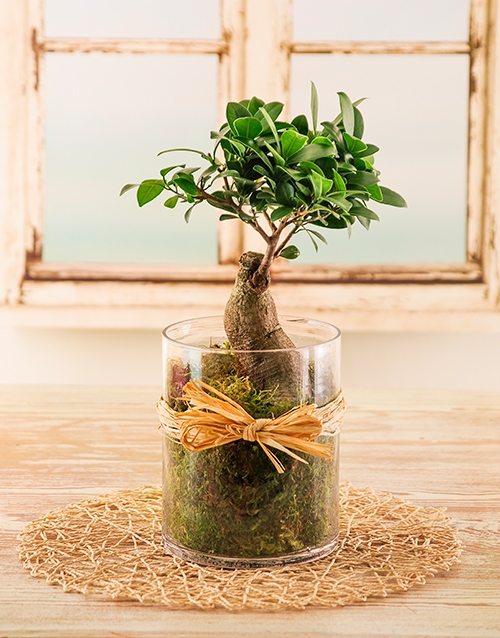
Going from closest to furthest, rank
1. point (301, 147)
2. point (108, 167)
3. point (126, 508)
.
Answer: point (301, 147) → point (126, 508) → point (108, 167)

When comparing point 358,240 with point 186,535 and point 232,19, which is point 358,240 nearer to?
point 232,19

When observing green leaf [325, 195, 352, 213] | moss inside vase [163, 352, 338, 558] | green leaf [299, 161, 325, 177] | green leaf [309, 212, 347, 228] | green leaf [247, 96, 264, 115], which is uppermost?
green leaf [247, 96, 264, 115]

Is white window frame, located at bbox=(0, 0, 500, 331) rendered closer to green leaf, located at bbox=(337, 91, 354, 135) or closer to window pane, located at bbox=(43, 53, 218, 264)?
window pane, located at bbox=(43, 53, 218, 264)

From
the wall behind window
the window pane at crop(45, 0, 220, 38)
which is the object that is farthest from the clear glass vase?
the window pane at crop(45, 0, 220, 38)

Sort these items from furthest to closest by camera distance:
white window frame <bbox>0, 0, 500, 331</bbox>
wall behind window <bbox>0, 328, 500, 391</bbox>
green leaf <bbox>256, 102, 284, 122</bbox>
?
wall behind window <bbox>0, 328, 500, 391</bbox>, white window frame <bbox>0, 0, 500, 331</bbox>, green leaf <bbox>256, 102, 284, 122</bbox>

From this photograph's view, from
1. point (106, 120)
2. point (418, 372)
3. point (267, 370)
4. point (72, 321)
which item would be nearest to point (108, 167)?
point (106, 120)

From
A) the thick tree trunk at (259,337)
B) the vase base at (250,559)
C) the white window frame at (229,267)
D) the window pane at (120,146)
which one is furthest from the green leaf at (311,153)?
the window pane at (120,146)

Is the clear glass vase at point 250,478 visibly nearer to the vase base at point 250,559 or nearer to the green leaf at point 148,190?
the vase base at point 250,559

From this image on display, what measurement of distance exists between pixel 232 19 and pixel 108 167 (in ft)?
1.62

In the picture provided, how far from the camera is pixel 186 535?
0.75 m

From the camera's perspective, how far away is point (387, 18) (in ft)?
6.97

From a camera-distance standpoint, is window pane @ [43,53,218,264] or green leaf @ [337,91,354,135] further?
window pane @ [43,53,218,264]

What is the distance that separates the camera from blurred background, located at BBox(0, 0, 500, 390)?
212 centimetres

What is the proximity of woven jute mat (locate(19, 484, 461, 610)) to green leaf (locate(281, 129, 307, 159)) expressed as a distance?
14.3 inches
